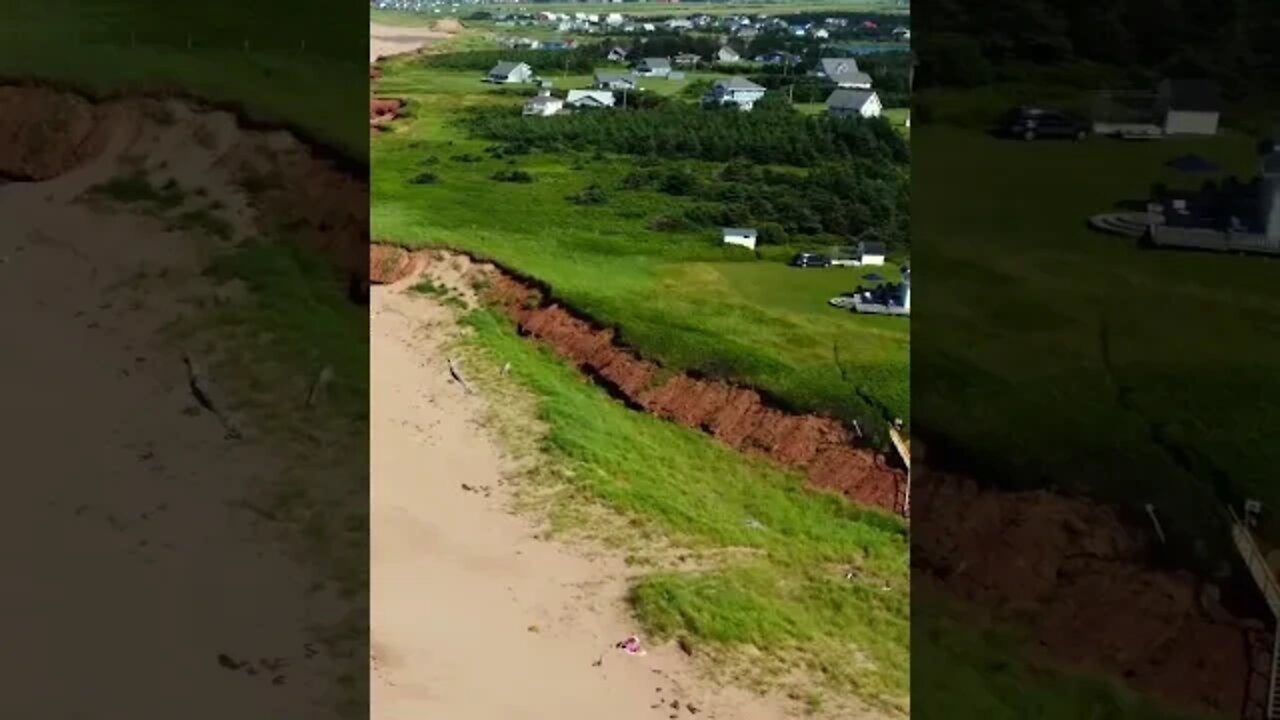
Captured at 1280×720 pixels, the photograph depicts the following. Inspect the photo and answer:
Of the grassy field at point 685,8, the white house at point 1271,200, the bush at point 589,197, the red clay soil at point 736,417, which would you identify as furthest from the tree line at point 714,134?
the red clay soil at point 736,417

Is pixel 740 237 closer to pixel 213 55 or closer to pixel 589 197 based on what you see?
pixel 589 197

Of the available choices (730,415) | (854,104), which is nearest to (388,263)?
(730,415)

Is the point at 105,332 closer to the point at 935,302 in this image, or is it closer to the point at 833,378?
the point at 833,378

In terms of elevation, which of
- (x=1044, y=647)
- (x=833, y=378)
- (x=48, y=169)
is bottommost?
(x=1044, y=647)

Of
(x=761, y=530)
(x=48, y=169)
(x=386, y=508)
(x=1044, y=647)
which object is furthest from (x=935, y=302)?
(x=48, y=169)

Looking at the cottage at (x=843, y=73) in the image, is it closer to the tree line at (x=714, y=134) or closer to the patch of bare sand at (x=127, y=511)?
the tree line at (x=714, y=134)

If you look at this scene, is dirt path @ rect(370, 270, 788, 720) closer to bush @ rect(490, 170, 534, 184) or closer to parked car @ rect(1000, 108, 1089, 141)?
bush @ rect(490, 170, 534, 184)

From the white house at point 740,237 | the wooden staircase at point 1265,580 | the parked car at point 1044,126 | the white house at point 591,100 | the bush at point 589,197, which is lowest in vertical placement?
the wooden staircase at point 1265,580
